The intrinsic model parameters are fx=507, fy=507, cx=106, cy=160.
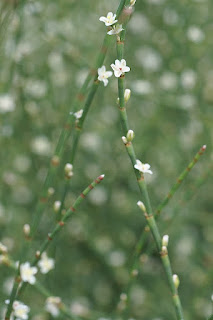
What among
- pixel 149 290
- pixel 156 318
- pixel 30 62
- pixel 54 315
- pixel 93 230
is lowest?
pixel 54 315

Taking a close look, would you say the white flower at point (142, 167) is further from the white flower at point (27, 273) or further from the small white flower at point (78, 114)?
the white flower at point (27, 273)

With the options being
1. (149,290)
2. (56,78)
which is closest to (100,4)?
(56,78)

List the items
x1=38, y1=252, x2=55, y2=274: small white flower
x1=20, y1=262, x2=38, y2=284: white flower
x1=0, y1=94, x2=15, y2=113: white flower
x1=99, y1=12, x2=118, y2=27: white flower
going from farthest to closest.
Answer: x1=0, y1=94, x2=15, y2=113: white flower < x1=38, y1=252, x2=55, y2=274: small white flower < x1=20, y1=262, x2=38, y2=284: white flower < x1=99, y1=12, x2=118, y2=27: white flower

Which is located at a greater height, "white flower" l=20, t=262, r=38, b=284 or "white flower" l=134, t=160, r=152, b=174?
"white flower" l=134, t=160, r=152, b=174

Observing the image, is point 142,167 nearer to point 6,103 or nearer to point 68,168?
point 68,168

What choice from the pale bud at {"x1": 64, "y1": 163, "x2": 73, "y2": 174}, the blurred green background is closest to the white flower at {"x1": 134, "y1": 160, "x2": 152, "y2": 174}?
the pale bud at {"x1": 64, "y1": 163, "x2": 73, "y2": 174}

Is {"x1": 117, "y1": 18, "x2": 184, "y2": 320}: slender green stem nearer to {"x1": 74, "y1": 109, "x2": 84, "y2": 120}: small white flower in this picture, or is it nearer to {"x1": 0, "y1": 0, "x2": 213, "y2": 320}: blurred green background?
{"x1": 74, "y1": 109, "x2": 84, "y2": 120}: small white flower

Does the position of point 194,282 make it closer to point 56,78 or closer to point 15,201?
point 15,201

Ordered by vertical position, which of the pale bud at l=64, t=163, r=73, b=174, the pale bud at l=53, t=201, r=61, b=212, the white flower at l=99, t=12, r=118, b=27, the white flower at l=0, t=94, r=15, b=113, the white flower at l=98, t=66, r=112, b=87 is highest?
the white flower at l=0, t=94, r=15, b=113
